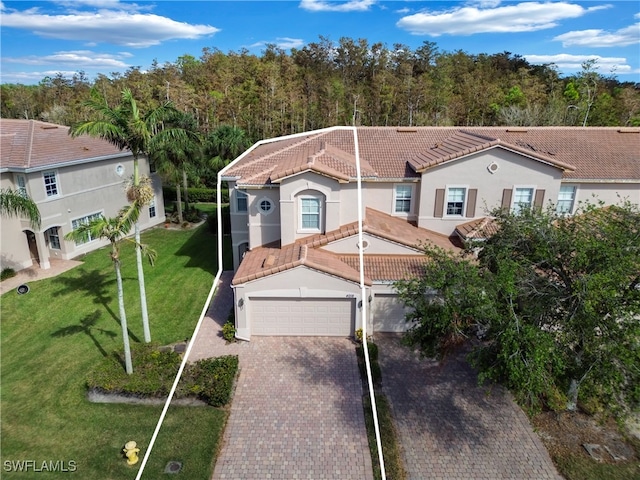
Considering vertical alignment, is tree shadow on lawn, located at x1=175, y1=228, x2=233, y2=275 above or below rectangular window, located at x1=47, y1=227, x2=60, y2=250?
below

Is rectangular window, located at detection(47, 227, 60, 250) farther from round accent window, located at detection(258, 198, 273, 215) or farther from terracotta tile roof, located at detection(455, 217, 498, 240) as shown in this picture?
terracotta tile roof, located at detection(455, 217, 498, 240)

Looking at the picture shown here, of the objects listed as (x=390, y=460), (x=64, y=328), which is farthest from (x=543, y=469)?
(x=64, y=328)

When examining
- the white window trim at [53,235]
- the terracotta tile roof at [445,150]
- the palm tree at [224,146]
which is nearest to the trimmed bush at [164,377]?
the terracotta tile roof at [445,150]

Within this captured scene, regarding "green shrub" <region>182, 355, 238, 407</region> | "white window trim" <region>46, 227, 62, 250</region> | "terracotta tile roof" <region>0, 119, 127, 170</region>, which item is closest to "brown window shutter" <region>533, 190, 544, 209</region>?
"green shrub" <region>182, 355, 238, 407</region>

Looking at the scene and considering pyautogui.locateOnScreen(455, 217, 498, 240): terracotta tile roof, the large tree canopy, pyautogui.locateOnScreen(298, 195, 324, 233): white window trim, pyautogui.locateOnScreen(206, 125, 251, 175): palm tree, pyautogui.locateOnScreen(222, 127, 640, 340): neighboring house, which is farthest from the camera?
pyautogui.locateOnScreen(206, 125, 251, 175): palm tree

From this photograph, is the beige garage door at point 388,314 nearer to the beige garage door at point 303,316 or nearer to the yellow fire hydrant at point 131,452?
the beige garage door at point 303,316
